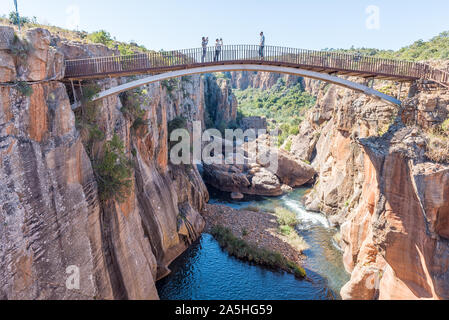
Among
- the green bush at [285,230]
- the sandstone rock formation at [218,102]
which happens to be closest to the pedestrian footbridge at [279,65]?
the green bush at [285,230]

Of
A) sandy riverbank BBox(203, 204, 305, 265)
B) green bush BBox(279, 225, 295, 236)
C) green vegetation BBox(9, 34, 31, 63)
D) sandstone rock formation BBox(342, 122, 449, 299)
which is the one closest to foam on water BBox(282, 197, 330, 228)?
green bush BBox(279, 225, 295, 236)

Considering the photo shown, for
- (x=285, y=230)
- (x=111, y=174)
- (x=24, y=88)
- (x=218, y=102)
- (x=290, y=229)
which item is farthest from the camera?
(x=218, y=102)

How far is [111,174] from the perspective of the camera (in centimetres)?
1142

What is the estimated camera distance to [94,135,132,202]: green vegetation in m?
11.1

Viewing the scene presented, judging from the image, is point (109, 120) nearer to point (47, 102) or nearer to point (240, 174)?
point (47, 102)

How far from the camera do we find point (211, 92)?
63531mm

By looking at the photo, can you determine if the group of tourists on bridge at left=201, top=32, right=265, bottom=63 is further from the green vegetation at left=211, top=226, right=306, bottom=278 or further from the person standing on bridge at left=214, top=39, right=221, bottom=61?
the green vegetation at left=211, top=226, right=306, bottom=278

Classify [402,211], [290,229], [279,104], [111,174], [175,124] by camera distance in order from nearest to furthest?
[402,211], [111,174], [290,229], [175,124], [279,104]

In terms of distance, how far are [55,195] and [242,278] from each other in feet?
39.3

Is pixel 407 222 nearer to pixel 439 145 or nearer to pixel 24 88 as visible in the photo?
pixel 439 145

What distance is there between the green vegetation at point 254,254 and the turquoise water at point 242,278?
41 cm

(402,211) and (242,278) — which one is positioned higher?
(402,211)

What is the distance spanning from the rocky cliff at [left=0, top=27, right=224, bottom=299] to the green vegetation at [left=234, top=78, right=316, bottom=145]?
179 feet

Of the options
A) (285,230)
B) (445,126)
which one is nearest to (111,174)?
(445,126)
